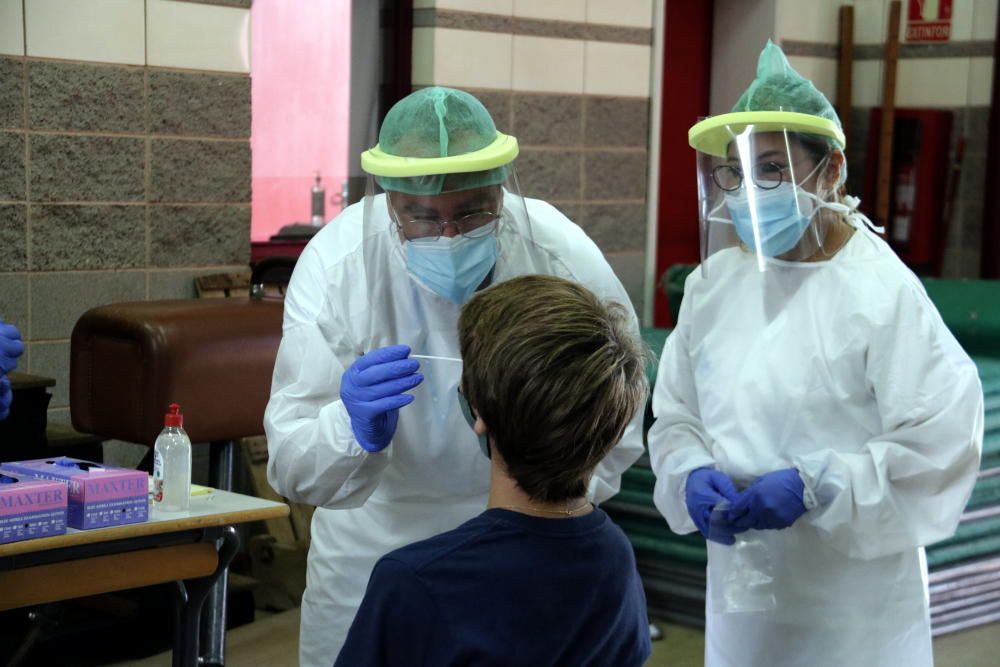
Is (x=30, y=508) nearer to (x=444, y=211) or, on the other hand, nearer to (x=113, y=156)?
(x=444, y=211)

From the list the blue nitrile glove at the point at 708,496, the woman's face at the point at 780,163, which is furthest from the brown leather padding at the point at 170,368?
the woman's face at the point at 780,163

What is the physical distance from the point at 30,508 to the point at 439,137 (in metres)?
1.22

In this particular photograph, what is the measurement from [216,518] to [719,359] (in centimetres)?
123

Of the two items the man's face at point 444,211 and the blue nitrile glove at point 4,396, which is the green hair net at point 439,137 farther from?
the blue nitrile glove at point 4,396

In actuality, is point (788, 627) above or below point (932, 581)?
above

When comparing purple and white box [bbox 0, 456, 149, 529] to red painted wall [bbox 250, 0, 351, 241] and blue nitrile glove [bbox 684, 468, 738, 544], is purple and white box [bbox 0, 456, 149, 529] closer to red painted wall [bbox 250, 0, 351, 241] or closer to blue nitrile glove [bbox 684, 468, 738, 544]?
blue nitrile glove [bbox 684, 468, 738, 544]

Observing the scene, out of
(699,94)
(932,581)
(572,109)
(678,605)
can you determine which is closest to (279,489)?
(678,605)

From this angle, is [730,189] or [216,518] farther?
[216,518]

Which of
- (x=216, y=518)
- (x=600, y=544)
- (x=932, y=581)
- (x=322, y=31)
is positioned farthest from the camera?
(x=322, y=31)

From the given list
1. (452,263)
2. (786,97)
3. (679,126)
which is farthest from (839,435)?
(679,126)

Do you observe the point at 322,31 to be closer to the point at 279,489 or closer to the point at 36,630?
the point at 36,630

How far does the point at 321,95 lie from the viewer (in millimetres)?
5262

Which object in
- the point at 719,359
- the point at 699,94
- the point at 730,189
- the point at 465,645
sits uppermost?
the point at 699,94

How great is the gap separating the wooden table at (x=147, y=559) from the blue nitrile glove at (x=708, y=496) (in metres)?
1.16
